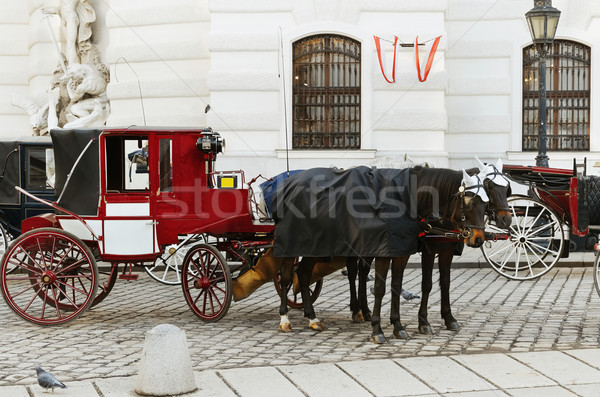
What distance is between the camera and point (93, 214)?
30.1 feet

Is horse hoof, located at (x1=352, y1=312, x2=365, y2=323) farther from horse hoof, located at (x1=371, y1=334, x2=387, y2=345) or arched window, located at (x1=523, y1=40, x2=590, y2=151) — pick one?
arched window, located at (x1=523, y1=40, x2=590, y2=151)

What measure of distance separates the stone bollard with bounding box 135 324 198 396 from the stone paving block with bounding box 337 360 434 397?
1.31m

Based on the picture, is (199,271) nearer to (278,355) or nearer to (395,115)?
(278,355)

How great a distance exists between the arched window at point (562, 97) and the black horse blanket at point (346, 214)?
9.68m

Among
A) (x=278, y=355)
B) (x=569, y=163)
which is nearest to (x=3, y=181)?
(x=278, y=355)

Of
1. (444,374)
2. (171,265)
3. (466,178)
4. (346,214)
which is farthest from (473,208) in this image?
(171,265)

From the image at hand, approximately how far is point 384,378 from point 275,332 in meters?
2.24

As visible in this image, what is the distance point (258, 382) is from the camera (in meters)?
6.45

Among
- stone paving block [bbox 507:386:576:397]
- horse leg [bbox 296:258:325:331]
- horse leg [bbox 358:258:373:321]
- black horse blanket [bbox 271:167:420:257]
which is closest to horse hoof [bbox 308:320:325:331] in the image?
horse leg [bbox 296:258:325:331]

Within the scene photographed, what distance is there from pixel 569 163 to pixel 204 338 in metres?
10.6

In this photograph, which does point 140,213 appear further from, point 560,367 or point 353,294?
point 560,367

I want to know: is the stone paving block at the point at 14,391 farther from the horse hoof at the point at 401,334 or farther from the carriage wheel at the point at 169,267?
the carriage wheel at the point at 169,267

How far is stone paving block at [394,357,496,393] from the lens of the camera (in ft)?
20.7

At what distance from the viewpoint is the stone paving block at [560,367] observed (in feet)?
21.3
